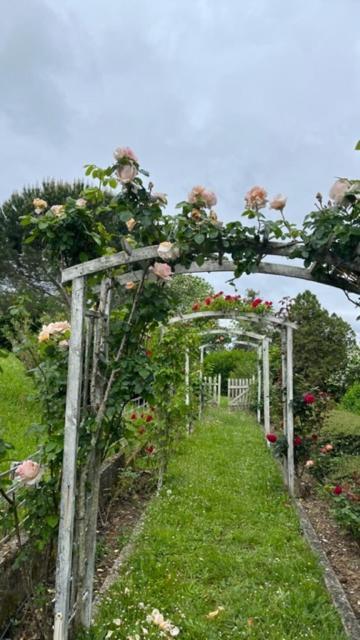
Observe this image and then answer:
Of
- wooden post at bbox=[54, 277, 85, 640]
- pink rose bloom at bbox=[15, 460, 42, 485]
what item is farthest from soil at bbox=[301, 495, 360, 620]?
pink rose bloom at bbox=[15, 460, 42, 485]

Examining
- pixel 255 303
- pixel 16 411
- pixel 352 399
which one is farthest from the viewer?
pixel 352 399

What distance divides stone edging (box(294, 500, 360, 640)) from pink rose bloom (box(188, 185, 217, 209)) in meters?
2.31

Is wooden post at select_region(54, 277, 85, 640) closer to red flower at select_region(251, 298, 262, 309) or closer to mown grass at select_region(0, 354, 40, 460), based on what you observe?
mown grass at select_region(0, 354, 40, 460)

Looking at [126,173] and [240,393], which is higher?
[126,173]

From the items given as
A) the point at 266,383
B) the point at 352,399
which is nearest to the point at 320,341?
the point at 352,399

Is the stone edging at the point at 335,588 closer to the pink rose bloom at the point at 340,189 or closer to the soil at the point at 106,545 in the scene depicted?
the soil at the point at 106,545

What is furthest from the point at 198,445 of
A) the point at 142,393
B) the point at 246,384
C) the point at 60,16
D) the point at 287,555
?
the point at 246,384

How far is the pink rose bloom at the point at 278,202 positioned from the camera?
2143mm

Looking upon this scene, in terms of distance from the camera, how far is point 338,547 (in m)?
4.04

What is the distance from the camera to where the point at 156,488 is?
5270 millimetres

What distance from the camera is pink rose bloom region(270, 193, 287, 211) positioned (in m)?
2.14

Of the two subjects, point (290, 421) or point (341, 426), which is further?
point (341, 426)

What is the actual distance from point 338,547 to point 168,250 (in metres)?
3.20

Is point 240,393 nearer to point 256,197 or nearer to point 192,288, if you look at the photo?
point 192,288
